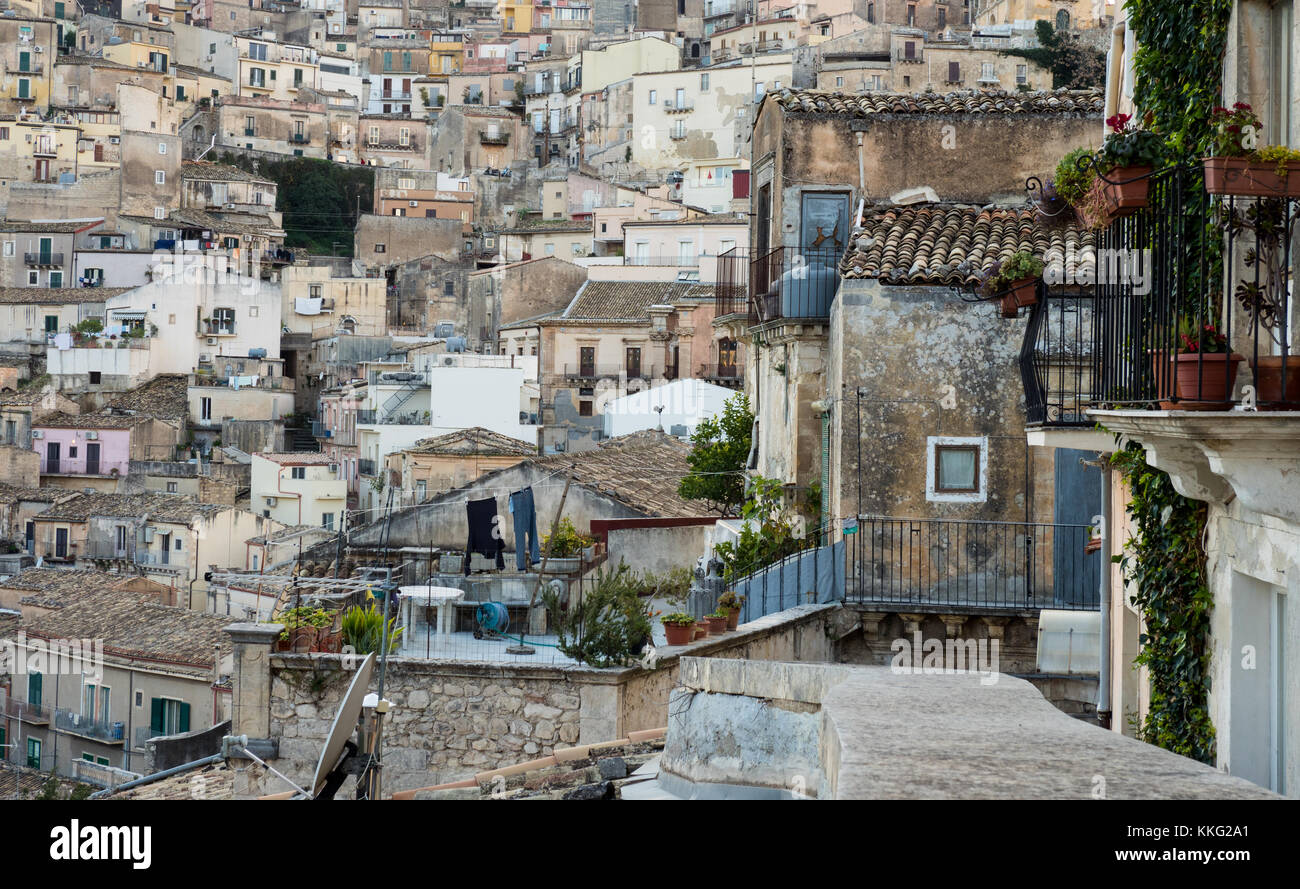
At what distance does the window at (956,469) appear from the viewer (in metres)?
17.2

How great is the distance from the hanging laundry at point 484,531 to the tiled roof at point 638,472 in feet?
5.79

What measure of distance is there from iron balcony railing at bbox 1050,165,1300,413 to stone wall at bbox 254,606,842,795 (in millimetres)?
8283

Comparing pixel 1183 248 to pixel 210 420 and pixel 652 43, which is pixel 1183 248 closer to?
pixel 210 420

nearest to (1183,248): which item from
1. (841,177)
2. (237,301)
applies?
(841,177)

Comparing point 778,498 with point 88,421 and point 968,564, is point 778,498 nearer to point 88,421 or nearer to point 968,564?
point 968,564

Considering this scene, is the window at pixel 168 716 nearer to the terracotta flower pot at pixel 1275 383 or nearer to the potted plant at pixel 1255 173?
the terracotta flower pot at pixel 1275 383

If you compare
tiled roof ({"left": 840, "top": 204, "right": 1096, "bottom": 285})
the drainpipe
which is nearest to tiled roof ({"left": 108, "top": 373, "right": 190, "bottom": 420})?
tiled roof ({"left": 840, "top": 204, "right": 1096, "bottom": 285})

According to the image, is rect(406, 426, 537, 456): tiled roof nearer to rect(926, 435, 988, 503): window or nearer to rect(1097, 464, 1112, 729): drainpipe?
rect(926, 435, 988, 503): window

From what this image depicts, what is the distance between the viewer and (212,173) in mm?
89500

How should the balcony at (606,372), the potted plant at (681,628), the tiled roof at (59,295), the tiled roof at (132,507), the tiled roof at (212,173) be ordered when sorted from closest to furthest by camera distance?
the potted plant at (681,628) < the tiled roof at (132,507) < the balcony at (606,372) < the tiled roof at (59,295) < the tiled roof at (212,173)

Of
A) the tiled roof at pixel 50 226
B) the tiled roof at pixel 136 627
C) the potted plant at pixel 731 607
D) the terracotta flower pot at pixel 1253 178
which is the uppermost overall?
the tiled roof at pixel 50 226

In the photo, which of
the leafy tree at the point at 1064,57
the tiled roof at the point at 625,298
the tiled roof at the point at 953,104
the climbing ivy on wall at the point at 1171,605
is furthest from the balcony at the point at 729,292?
the leafy tree at the point at 1064,57

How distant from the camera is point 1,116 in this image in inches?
3602

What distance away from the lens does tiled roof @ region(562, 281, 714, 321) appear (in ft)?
202
